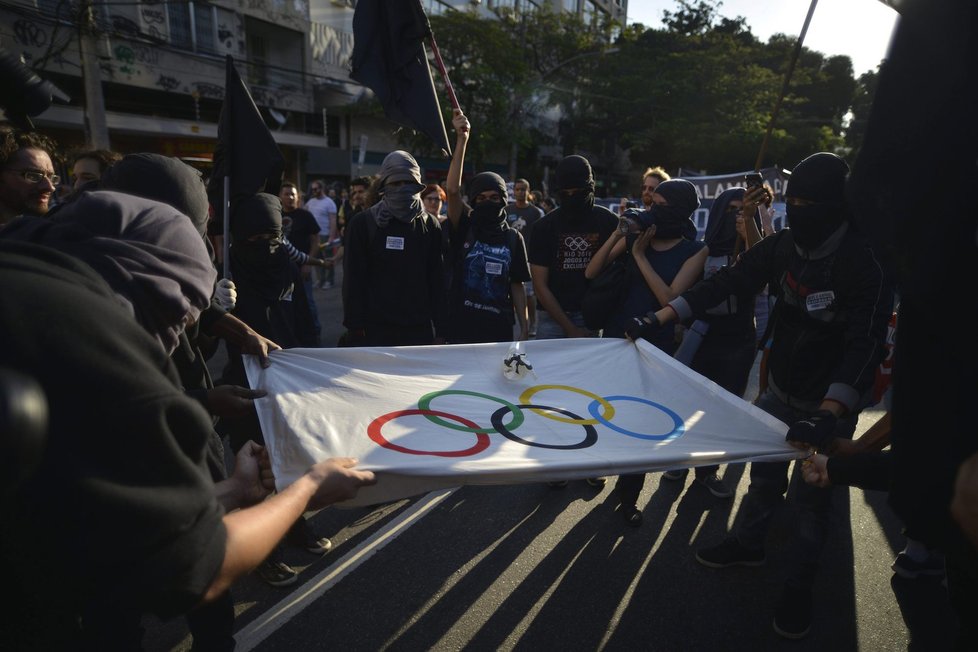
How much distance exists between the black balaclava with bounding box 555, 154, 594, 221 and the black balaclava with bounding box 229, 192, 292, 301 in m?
1.97

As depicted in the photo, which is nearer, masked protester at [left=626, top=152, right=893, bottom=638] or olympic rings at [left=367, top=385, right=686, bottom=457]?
olympic rings at [left=367, top=385, right=686, bottom=457]

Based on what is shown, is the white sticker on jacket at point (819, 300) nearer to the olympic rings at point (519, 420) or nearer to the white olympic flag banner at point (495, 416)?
the white olympic flag banner at point (495, 416)

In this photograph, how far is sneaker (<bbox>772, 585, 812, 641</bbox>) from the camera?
272 cm

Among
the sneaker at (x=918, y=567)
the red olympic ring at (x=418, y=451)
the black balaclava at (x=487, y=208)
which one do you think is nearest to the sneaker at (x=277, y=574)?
the red olympic ring at (x=418, y=451)

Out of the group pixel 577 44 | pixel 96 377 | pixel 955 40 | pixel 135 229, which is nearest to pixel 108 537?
pixel 96 377

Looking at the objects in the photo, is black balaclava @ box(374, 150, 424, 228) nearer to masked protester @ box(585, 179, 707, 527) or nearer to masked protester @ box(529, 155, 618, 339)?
masked protester @ box(529, 155, 618, 339)

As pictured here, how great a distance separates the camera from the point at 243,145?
3.93 meters

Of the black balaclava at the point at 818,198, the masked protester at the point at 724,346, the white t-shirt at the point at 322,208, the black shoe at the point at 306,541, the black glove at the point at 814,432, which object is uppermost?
the black balaclava at the point at 818,198

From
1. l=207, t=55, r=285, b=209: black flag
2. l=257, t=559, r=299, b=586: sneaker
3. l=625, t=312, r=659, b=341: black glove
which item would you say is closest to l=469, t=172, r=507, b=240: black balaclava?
l=207, t=55, r=285, b=209: black flag

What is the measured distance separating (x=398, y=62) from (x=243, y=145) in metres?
1.24

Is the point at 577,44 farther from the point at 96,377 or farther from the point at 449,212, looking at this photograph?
the point at 96,377

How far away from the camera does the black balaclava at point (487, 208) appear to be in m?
4.26

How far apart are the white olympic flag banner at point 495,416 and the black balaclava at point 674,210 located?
100 cm

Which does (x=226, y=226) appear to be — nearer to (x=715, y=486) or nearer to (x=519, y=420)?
(x=519, y=420)
